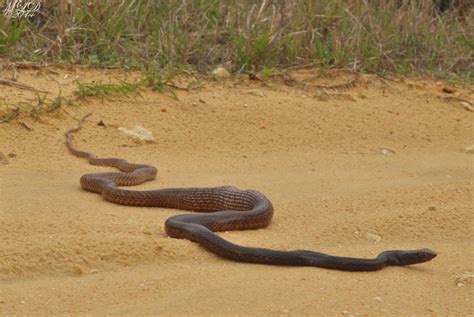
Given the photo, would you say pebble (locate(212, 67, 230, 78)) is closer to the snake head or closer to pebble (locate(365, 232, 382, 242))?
pebble (locate(365, 232, 382, 242))

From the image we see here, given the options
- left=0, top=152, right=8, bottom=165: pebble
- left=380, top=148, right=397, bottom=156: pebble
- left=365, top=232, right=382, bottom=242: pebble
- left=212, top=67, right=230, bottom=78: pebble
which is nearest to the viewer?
left=365, top=232, right=382, bottom=242: pebble

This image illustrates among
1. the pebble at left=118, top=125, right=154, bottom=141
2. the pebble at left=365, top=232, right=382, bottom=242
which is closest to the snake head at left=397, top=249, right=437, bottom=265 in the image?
the pebble at left=365, top=232, right=382, bottom=242

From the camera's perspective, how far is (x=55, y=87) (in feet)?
29.6

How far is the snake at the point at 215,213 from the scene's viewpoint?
591 cm

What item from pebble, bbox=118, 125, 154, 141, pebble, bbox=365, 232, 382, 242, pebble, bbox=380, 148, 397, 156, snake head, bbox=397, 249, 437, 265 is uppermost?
snake head, bbox=397, 249, 437, 265

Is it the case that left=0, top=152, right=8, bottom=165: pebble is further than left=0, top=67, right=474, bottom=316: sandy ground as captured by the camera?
Yes

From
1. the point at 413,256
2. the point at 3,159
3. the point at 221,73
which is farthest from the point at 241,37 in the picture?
the point at 413,256

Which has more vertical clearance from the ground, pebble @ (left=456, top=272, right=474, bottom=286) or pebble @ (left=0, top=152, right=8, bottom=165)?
pebble @ (left=456, top=272, right=474, bottom=286)

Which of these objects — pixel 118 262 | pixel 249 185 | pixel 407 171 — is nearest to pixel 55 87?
pixel 249 185

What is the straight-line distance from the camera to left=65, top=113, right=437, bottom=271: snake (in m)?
5.91

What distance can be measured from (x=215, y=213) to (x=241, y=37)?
3.75 metres

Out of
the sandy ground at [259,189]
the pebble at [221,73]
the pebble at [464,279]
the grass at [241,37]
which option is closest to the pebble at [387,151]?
the sandy ground at [259,189]

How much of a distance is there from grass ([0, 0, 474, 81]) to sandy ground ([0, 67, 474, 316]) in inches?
11.4

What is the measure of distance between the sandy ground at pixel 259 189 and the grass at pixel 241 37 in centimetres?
29
